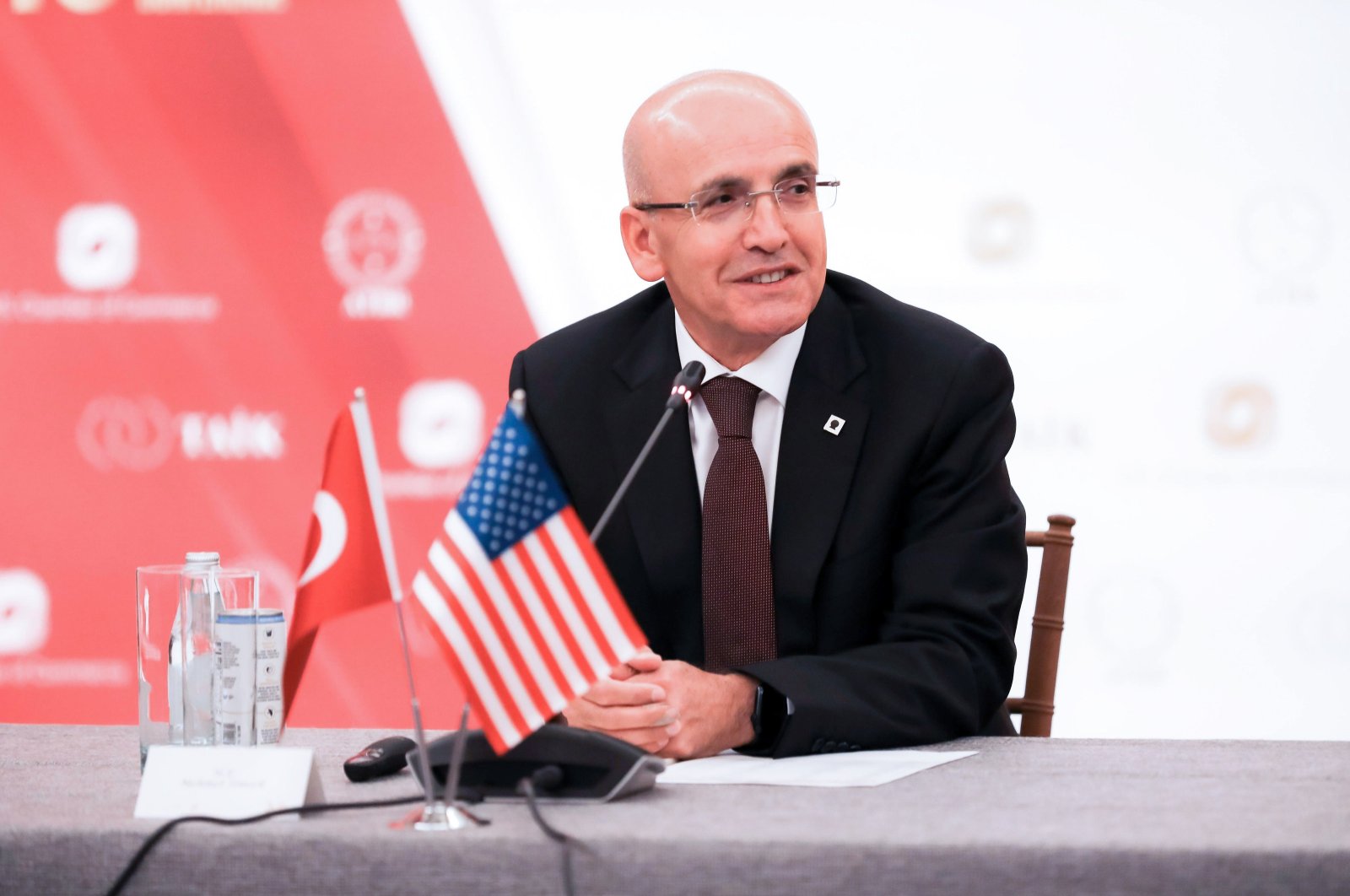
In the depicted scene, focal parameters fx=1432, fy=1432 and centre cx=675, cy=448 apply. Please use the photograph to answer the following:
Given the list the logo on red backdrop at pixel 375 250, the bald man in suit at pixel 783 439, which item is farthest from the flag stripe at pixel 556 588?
the logo on red backdrop at pixel 375 250

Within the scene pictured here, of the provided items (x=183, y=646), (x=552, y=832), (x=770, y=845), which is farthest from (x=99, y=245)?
(x=770, y=845)

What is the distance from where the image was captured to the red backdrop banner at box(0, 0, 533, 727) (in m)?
3.66

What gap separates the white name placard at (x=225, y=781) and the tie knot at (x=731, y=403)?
98 centimetres

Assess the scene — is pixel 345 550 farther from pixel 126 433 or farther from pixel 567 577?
pixel 126 433

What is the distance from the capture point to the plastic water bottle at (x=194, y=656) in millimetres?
1530

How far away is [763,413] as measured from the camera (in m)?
2.23

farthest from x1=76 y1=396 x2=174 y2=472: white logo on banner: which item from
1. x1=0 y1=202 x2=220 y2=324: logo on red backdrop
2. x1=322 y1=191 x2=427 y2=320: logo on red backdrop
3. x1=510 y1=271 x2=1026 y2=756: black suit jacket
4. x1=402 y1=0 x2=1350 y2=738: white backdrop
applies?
x1=510 y1=271 x2=1026 y2=756: black suit jacket

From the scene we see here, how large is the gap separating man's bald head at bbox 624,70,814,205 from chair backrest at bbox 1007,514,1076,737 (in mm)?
730

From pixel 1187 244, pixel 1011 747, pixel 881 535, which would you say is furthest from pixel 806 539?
pixel 1187 244

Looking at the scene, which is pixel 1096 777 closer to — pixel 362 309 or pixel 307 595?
pixel 307 595

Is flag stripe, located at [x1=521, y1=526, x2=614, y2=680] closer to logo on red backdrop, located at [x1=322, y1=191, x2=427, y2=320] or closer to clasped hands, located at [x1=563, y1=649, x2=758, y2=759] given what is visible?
clasped hands, located at [x1=563, y1=649, x2=758, y2=759]

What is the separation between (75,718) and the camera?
3.66 m

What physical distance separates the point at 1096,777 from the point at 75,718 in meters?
2.97

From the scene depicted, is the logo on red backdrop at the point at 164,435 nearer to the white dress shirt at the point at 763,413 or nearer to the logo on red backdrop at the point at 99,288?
the logo on red backdrop at the point at 99,288
